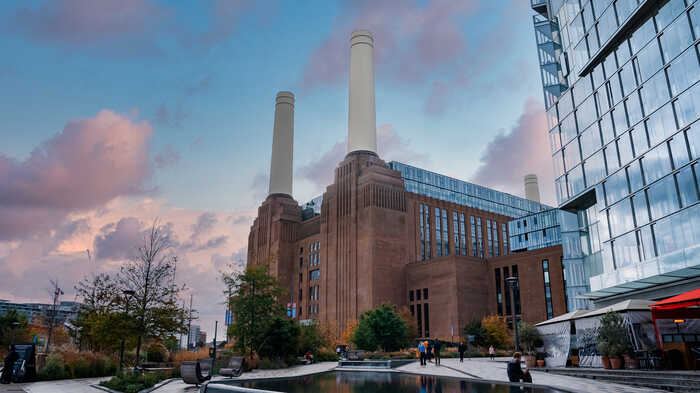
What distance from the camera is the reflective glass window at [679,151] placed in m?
26.6

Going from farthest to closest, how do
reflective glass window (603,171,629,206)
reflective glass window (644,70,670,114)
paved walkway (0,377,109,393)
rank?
reflective glass window (603,171,629,206), reflective glass window (644,70,670,114), paved walkway (0,377,109,393)

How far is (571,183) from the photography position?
3838 cm

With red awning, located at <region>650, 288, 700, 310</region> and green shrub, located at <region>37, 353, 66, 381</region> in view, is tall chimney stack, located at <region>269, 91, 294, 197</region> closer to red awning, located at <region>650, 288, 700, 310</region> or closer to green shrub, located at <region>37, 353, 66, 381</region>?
green shrub, located at <region>37, 353, 66, 381</region>

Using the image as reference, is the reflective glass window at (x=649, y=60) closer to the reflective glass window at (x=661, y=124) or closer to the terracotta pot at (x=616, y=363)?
the reflective glass window at (x=661, y=124)

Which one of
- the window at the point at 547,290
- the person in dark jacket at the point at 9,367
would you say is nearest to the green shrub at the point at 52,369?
the person in dark jacket at the point at 9,367

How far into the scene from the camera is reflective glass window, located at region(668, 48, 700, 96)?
26.3 m

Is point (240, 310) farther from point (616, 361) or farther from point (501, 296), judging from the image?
point (501, 296)

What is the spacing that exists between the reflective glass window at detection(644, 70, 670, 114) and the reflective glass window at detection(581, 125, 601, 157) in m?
5.24

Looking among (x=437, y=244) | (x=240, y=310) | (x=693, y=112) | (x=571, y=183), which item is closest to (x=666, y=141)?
(x=693, y=112)

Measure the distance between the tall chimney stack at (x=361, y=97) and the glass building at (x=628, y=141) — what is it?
54.1 metres

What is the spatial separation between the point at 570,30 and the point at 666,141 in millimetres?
15094

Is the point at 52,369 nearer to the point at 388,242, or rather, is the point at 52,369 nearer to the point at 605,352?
the point at 605,352

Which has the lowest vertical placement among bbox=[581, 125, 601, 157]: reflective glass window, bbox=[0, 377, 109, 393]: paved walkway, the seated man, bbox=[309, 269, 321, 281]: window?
bbox=[0, 377, 109, 393]: paved walkway

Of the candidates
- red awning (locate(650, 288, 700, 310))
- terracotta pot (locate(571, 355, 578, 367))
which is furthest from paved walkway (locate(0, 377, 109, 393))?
terracotta pot (locate(571, 355, 578, 367))
